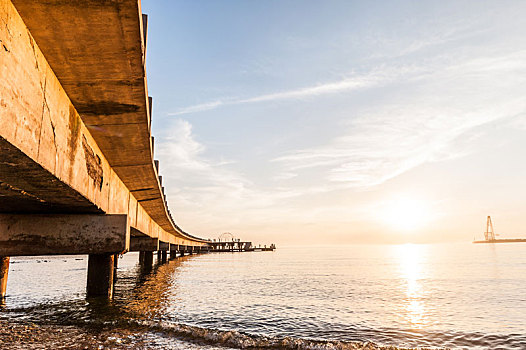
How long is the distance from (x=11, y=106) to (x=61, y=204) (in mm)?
5667

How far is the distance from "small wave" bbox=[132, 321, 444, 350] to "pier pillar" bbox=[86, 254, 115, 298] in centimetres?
393

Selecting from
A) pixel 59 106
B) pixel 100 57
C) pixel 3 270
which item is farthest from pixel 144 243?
pixel 100 57

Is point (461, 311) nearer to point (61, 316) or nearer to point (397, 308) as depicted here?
point (397, 308)

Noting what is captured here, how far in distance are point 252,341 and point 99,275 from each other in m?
6.85

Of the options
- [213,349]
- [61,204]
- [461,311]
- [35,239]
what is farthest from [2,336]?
[461,311]

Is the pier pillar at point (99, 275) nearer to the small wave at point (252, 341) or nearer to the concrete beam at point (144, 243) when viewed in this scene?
the small wave at point (252, 341)

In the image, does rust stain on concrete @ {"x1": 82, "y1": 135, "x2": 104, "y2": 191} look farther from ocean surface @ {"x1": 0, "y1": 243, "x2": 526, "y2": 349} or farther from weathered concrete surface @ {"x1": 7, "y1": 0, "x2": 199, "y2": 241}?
→ ocean surface @ {"x1": 0, "y1": 243, "x2": 526, "y2": 349}

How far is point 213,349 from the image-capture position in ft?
28.6

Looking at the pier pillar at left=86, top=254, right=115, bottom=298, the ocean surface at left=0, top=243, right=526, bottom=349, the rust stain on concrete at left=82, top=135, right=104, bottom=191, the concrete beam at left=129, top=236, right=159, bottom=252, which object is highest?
the rust stain on concrete at left=82, top=135, right=104, bottom=191

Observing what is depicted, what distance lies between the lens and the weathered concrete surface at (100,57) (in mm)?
4598

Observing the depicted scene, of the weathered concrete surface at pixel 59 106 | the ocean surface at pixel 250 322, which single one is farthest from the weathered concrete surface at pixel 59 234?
the ocean surface at pixel 250 322

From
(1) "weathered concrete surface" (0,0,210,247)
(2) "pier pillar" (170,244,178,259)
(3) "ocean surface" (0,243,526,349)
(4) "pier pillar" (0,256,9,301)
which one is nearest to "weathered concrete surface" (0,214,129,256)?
(1) "weathered concrete surface" (0,0,210,247)

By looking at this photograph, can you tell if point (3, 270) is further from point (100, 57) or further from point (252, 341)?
point (100, 57)

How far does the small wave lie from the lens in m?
9.41
